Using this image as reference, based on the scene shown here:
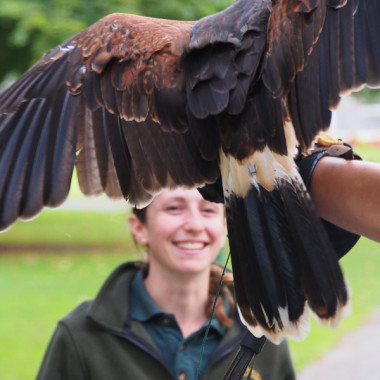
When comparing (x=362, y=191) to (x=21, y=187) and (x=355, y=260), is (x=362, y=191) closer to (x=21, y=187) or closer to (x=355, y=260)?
(x=21, y=187)

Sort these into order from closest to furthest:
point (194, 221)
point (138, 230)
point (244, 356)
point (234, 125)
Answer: point (244, 356), point (234, 125), point (194, 221), point (138, 230)

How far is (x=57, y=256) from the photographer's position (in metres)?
14.9

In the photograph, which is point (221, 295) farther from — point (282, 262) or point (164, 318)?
point (282, 262)

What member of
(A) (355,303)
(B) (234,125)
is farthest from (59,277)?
(B) (234,125)

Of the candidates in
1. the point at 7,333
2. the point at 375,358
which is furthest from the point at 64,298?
the point at 375,358

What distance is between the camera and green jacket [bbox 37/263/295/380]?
11.4ft

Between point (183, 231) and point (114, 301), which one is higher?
point (183, 231)

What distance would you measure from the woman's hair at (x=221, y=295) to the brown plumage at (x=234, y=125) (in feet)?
2.17

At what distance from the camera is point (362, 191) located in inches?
89.0

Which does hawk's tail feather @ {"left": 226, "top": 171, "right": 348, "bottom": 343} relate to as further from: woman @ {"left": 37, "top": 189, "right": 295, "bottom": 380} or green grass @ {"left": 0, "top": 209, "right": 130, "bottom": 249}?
green grass @ {"left": 0, "top": 209, "right": 130, "bottom": 249}

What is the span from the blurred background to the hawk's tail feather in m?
A: 0.67

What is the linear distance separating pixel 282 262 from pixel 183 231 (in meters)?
1.18

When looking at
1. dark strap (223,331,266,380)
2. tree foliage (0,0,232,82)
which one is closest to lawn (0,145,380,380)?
tree foliage (0,0,232,82)

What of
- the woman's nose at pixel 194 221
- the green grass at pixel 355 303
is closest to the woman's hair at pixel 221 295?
the woman's nose at pixel 194 221
